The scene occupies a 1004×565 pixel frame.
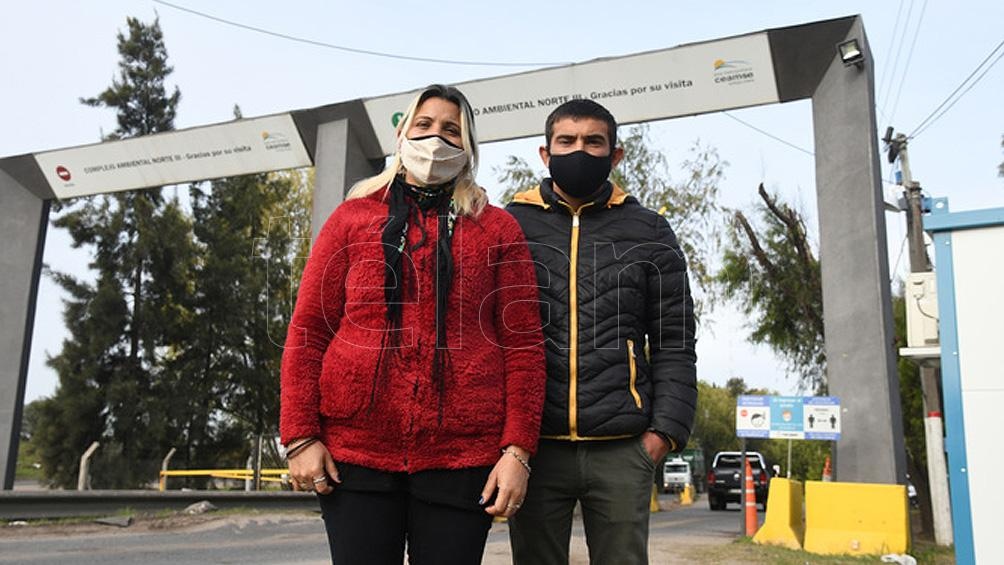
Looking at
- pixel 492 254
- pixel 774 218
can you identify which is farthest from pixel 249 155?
pixel 774 218

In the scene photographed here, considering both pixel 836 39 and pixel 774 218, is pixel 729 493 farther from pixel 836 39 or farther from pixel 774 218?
pixel 836 39

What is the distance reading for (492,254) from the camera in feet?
7.30

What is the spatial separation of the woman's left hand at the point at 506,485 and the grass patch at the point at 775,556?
6212 mm

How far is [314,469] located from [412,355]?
35 cm

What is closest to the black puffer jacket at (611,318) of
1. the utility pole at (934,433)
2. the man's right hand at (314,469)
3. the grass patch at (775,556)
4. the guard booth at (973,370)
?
the man's right hand at (314,469)

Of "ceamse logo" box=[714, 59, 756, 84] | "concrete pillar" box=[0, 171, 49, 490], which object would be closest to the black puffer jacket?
"ceamse logo" box=[714, 59, 756, 84]

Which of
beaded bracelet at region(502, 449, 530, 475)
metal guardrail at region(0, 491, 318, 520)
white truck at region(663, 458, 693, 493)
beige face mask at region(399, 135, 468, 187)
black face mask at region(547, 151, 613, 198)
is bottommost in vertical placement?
white truck at region(663, 458, 693, 493)

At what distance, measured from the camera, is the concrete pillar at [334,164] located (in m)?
10.3

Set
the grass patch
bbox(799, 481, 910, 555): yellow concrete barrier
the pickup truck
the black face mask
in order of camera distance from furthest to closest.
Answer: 1. the pickup truck
2. bbox(799, 481, 910, 555): yellow concrete barrier
3. the grass patch
4. the black face mask

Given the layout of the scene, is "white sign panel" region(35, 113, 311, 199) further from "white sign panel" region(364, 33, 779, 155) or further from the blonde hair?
the blonde hair

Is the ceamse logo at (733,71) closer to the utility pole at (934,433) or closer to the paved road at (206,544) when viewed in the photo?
the utility pole at (934,433)

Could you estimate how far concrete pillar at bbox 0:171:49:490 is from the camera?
12758 millimetres

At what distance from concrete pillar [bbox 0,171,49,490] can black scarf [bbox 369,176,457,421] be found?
12.9 metres

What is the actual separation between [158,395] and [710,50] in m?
21.3
